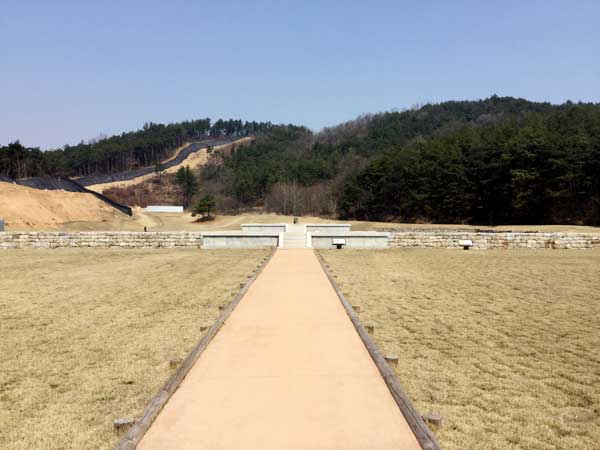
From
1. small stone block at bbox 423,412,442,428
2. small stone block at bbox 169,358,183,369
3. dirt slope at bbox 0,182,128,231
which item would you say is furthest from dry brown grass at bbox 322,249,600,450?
dirt slope at bbox 0,182,128,231

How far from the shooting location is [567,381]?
15.8 feet

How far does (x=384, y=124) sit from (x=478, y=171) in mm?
72478

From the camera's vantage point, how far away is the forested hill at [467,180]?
125 ft

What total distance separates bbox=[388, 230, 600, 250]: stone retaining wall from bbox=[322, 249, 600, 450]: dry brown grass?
27.1 feet

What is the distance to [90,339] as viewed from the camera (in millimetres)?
6332

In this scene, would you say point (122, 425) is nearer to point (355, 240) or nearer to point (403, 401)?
point (403, 401)

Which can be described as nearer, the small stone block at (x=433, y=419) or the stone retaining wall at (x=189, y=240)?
the small stone block at (x=433, y=419)

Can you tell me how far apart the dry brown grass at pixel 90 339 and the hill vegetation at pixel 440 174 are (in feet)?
117

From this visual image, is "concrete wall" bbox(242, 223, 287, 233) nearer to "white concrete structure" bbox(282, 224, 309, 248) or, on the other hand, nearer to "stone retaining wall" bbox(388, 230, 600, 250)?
→ "white concrete structure" bbox(282, 224, 309, 248)

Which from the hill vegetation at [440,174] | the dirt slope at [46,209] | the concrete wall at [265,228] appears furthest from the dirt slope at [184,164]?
the concrete wall at [265,228]

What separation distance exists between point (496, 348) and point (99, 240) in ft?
65.6

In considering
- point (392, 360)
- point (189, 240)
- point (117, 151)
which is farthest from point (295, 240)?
point (117, 151)

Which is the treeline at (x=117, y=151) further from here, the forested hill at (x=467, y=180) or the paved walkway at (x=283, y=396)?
the paved walkway at (x=283, y=396)

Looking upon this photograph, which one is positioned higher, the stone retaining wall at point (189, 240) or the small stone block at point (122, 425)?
the stone retaining wall at point (189, 240)
